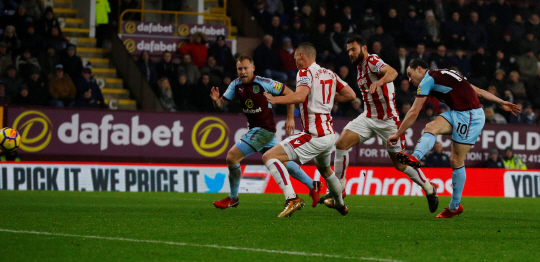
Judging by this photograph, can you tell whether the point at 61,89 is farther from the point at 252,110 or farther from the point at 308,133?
the point at 308,133

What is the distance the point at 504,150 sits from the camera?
20.3 metres

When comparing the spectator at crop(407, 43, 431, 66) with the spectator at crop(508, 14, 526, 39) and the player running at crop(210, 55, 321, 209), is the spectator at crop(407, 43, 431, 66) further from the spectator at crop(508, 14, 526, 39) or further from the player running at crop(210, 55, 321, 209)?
the player running at crop(210, 55, 321, 209)

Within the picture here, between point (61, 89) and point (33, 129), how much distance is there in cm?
122

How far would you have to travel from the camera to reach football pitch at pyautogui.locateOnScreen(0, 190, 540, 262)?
6113mm

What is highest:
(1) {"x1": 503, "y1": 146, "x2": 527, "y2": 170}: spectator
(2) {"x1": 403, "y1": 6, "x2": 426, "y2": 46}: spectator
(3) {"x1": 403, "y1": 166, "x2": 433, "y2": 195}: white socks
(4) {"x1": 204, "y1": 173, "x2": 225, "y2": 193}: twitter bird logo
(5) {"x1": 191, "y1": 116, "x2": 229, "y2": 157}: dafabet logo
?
(2) {"x1": 403, "y1": 6, "x2": 426, "y2": 46}: spectator

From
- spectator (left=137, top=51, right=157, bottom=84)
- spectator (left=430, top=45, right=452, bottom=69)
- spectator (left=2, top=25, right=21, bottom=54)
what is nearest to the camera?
spectator (left=2, top=25, right=21, bottom=54)

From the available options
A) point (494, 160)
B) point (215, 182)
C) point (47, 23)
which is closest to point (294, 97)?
point (215, 182)

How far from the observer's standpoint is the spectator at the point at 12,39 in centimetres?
1848

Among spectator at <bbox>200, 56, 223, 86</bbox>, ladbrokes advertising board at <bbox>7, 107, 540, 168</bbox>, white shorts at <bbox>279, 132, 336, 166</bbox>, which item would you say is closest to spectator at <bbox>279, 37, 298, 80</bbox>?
spectator at <bbox>200, 56, 223, 86</bbox>

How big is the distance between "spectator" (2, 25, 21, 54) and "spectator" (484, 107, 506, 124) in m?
12.0

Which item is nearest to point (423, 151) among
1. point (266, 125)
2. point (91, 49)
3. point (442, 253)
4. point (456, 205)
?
point (456, 205)

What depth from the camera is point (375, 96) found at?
35.6 ft

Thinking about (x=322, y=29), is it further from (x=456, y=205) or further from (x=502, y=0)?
(x=456, y=205)

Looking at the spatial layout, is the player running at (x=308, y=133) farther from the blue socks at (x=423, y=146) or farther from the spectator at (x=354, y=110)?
the spectator at (x=354, y=110)
